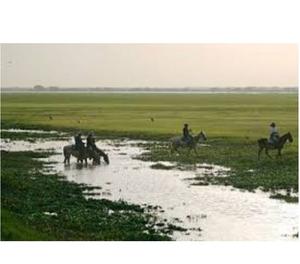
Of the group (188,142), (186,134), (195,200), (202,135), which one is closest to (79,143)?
(186,134)

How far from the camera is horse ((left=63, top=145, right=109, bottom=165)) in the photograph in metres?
20.4

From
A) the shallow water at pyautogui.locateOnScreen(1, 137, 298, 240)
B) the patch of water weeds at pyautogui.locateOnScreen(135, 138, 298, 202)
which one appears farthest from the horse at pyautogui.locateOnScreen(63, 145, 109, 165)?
the patch of water weeds at pyautogui.locateOnScreen(135, 138, 298, 202)

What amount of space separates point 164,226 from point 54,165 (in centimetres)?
595

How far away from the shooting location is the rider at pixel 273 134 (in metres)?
20.2

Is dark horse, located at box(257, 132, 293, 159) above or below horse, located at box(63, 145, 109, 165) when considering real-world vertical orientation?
above

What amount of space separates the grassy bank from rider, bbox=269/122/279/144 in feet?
17.6

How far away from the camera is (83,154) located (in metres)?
20.9

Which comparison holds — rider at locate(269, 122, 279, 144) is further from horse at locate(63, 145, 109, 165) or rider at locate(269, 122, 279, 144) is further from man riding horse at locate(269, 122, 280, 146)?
horse at locate(63, 145, 109, 165)

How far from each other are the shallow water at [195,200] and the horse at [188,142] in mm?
738

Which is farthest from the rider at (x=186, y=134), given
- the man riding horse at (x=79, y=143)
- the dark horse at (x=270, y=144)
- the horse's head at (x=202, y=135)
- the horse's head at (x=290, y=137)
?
the man riding horse at (x=79, y=143)

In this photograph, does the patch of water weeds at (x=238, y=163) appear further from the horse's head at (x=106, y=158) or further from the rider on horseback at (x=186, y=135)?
the horse's head at (x=106, y=158)
